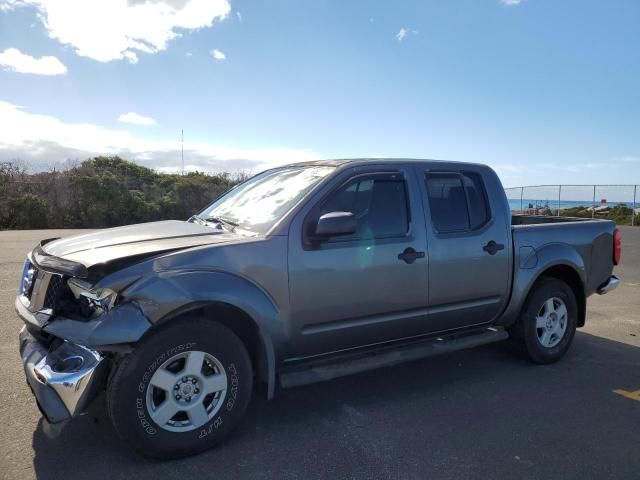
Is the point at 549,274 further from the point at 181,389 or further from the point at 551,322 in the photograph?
→ the point at 181,389

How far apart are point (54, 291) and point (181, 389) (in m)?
1.03

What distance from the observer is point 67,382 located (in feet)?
9.86

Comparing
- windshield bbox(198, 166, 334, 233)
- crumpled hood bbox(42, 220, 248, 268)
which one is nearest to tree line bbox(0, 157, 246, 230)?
windshield bbox(198, 166, 334, 233)

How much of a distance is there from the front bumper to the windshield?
139 cm

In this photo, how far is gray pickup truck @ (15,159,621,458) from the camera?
3.11 meters

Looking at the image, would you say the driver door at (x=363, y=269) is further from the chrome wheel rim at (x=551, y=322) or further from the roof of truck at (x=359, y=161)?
the chrome wheel rim at (x=551, y=322)

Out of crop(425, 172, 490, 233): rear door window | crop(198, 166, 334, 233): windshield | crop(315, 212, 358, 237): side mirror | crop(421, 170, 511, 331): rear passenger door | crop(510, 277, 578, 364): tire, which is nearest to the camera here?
crop(315, 212, 358, 237): side mirror

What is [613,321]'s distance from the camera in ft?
23.1

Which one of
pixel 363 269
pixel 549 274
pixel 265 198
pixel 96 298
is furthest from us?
pixel 549 274

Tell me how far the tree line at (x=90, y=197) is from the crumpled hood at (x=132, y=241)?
16772 mm

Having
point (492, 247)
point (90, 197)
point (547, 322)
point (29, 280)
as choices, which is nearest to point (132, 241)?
point (29, 280)

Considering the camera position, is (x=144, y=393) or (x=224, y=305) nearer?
(x=144, y=393)

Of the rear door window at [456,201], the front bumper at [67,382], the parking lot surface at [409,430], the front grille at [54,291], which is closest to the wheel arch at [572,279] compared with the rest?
the parking lot surface at [409,430]

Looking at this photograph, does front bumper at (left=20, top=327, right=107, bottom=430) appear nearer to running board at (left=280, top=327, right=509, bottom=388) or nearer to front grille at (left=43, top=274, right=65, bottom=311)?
front grille at (left=43, top=274, right=65, bottom=311)
